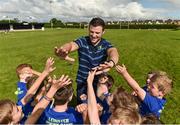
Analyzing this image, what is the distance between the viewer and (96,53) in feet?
24.5

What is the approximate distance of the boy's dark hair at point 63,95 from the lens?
5750 mm

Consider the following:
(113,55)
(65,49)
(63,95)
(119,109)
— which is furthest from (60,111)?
(113,55)

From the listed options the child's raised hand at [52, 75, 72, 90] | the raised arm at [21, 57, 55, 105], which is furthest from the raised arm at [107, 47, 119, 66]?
the child's raised hand at [52, 75, 72, 90]

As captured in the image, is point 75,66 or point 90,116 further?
point 75,66

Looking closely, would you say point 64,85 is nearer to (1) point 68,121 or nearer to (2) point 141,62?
(1) point 68,121

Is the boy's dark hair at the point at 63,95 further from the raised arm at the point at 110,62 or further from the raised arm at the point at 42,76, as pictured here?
the raised arm at the point at 110,62

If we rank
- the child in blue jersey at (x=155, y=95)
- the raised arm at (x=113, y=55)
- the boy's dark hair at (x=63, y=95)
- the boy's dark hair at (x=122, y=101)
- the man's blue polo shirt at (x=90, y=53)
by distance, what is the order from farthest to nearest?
the man's blue polo shirt at (x=90, y=53), the raised arm at (x=113, y=55), the child in blue jersey at (x=155, y=95), the boy's dark hair at (x=63, y=95), the boy's dark hair at (x=122, y=101)

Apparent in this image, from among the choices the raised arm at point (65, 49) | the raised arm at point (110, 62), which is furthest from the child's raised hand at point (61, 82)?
the raised arm at point (65, 49)

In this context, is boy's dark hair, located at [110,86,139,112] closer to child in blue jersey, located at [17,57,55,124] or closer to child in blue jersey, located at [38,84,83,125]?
child in blue jersey, located at [38,84,83,125]

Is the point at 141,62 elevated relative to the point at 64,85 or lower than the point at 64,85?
lower

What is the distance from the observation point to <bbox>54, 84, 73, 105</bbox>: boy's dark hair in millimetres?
5750

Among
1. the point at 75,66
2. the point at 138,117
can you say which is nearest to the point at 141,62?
the point at 75,66

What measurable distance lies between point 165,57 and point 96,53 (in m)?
12.1

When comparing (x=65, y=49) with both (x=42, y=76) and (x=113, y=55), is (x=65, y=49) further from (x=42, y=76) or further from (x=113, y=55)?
(x=42, y=76)
